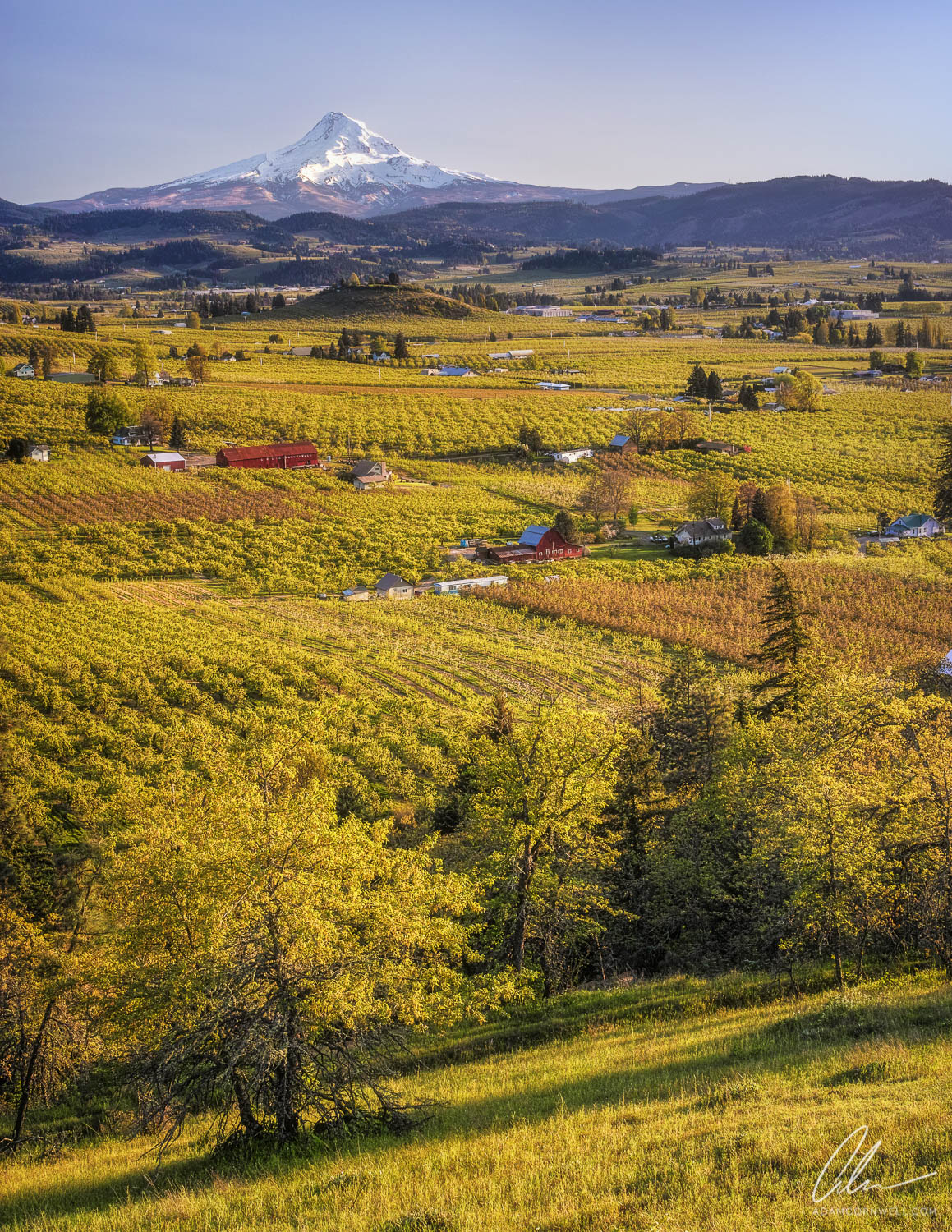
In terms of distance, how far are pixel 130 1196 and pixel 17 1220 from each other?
1.22 metres

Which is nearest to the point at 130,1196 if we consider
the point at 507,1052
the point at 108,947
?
the point at 108,947

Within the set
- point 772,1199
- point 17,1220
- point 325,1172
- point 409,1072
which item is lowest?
point 409,1072

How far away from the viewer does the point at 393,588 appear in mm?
51469

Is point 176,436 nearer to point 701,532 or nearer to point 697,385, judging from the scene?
point 701,532

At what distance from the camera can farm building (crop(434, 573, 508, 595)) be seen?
52000 mm

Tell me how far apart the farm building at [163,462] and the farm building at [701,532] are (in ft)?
127

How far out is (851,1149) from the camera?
8.72m

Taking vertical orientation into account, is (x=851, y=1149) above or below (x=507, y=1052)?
above

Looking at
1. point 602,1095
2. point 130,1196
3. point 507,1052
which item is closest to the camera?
point 130,1196

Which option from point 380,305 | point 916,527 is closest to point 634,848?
point 916,527

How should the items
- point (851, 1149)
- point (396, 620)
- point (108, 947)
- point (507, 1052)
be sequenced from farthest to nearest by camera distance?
point (396, 620) < point (507, 1052) < point (108, 947) < point (851, 1149)

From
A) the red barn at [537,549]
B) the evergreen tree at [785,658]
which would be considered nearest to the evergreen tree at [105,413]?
the red barn at [537,549]

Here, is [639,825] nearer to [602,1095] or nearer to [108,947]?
[602,1095]
